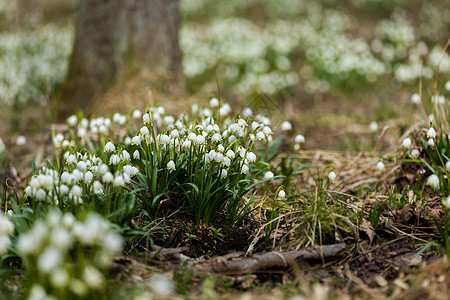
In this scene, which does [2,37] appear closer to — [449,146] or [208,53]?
[208,53]

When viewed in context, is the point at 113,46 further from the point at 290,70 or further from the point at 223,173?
the point at 290,70

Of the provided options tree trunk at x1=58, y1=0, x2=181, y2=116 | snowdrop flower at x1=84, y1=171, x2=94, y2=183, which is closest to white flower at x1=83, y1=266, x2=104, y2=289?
snowdrop flower at x1=84, y1=171, x2=94, y2=183

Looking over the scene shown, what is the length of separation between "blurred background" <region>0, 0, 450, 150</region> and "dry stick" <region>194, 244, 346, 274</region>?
2.06m

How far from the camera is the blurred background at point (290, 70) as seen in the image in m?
5.31

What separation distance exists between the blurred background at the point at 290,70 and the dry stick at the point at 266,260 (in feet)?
6.76

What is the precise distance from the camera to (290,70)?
8.16 metres

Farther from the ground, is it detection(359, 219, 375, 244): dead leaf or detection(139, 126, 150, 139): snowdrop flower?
detection(139, 126, 150, 139): snowdrop flower

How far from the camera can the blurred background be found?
5.31 m

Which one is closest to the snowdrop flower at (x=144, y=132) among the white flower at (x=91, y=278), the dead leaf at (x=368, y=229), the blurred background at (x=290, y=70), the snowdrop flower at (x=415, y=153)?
the white flower at (x=91, y=278)

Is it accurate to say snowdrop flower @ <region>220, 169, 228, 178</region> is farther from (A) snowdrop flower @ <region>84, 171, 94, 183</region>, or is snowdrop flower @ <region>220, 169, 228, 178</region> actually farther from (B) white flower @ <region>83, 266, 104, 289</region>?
(B) white flower @ <region>83, 266, 104, 289</region>

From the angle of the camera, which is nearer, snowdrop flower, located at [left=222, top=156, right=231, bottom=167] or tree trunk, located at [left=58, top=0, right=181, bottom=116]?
snowdrop flower, located at [left=222, top=156, right=231, bottom=167]

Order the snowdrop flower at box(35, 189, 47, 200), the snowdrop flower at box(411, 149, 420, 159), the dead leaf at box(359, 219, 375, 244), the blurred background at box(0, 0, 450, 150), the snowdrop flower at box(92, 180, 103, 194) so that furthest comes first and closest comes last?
1. the blurred background at box(0, 0, 450, 150)
2. the snowdrop flower at box(411, 149, 420, 159)
3. the dead leaf at box(359, 219, 375, 244)
4. the snowdrop flower at box(92, 180, 103, 194)
5. the snowdrop flower at box(35, 189, 47, 200)

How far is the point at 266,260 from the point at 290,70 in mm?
6169

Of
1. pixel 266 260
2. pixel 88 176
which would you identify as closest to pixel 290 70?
pixel 266 260
